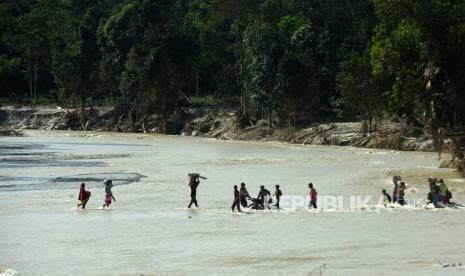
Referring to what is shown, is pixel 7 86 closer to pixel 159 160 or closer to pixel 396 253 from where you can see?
pixel 159 160

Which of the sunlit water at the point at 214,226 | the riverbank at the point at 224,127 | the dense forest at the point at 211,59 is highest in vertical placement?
the dense forest at the point at 211,59

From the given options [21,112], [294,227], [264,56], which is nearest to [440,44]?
[294,227]

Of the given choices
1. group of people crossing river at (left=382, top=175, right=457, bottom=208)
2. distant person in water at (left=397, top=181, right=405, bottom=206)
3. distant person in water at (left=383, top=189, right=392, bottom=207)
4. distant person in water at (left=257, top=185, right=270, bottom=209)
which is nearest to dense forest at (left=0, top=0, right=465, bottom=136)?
distant person in water at (left=383, top=189, right=392, bottom=207)

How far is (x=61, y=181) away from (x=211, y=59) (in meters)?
65.6

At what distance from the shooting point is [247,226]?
30.2 metres

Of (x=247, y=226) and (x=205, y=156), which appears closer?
(x=247, y=226)

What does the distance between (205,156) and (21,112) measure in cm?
5963

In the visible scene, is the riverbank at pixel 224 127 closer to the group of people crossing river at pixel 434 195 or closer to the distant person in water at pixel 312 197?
the group of people crossing river at pixel 434 195

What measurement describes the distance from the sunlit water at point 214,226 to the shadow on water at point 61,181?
59mm

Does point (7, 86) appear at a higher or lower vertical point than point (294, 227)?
higher

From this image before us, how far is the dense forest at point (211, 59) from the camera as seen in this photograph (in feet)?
280

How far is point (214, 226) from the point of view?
99.6 feet

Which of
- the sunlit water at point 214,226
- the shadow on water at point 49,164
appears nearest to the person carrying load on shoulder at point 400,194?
the sunlit water at point 214,226

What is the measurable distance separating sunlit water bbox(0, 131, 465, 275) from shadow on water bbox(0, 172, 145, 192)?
6 cm
